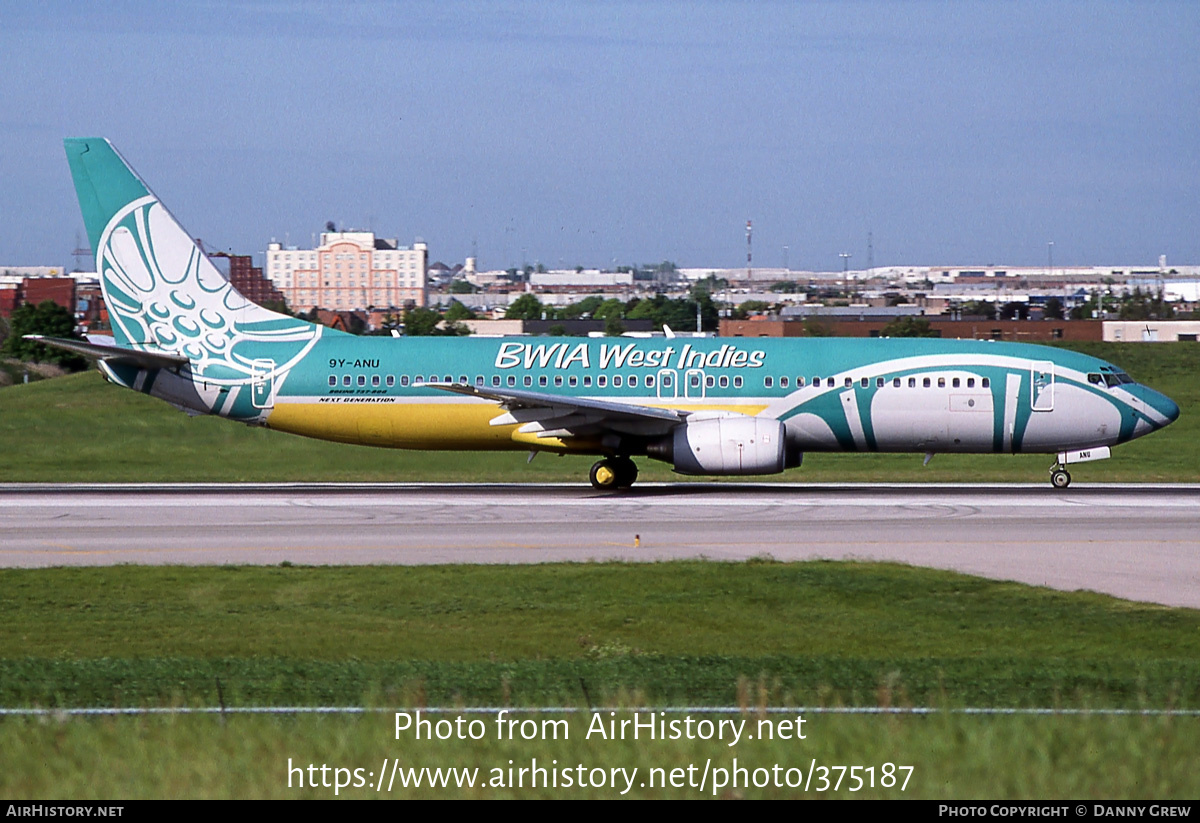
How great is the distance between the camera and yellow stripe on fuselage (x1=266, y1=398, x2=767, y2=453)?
111ft

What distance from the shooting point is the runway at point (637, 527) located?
23.2 metres

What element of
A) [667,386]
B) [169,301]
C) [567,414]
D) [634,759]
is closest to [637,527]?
[567,414]

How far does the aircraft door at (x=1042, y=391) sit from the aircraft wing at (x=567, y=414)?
8428 millimetres

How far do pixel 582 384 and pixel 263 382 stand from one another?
797cm

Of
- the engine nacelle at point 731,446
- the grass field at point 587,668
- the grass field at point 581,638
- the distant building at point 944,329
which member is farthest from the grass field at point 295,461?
the distant building at point 944,329

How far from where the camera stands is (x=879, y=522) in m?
28.0

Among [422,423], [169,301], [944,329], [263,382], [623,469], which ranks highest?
[169,301]

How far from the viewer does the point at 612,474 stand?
34.2 m

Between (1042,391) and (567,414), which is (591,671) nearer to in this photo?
(567,414)

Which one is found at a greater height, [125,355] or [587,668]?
[125,355]

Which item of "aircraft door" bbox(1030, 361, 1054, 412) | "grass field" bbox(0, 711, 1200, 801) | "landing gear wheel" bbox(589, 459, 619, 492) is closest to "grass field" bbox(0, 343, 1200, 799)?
"grass field" bbox(0, 711, 1200, 801)

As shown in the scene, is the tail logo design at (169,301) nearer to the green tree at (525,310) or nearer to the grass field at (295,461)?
the grass field at (295,461)
